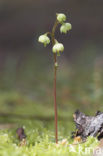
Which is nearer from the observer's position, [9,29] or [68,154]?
[68,154]

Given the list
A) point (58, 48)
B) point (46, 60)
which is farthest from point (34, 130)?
point (46, 60)

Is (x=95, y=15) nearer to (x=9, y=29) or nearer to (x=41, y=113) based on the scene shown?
(x=9, y=29)

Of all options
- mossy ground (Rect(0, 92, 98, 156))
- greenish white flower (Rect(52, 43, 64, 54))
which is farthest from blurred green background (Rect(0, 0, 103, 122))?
greenish white flower (Rect(52, 43, 64, 54))

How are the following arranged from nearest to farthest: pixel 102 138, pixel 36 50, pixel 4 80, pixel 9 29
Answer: pixel 102 138 < pixel 4 80 < pixel 36 50 < pixel 9 29

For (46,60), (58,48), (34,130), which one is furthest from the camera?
(46,60)

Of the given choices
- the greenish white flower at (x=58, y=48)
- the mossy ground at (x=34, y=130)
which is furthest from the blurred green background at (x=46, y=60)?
the greenish white flower at (x=58, y=48)

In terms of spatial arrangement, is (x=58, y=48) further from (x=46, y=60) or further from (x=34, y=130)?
(x=46, y=60)

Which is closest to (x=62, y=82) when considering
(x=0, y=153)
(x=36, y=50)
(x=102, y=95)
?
(x=102, y=95)

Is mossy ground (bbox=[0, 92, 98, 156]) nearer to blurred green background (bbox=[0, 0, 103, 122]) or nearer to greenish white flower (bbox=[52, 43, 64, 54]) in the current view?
blurred green background (bbox=[0, 0, 103, 122])
